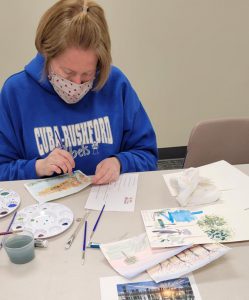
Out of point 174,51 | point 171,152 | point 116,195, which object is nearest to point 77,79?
point 116,195

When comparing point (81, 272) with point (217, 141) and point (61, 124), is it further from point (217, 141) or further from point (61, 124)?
point (217, 141)

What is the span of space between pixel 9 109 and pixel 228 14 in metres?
2.07

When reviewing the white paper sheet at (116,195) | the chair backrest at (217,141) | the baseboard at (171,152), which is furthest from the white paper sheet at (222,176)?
the baseboard at (171,152)

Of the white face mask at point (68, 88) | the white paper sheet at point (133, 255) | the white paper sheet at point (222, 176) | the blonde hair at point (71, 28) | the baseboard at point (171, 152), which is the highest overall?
the blonde hair at point (71, 28)

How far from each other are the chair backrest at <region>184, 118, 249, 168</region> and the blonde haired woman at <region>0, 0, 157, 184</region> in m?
0.26

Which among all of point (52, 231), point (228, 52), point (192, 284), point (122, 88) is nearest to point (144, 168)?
point (122, 88)

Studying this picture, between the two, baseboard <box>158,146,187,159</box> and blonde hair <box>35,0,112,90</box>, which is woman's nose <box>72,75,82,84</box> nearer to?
blonde hair <box>35,0,112,90</box>

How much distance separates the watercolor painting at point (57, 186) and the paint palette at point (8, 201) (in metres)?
0.06

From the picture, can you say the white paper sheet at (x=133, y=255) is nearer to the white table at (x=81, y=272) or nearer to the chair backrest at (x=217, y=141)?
the white table at (x=81, y=272)

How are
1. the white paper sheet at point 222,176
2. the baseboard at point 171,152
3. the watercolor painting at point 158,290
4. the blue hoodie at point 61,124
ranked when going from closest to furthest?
the watercolor painting at point 158,290, the white paper sheet at point 222,176, the blue hoodie at point 61,124, the baseboard at point 171,152

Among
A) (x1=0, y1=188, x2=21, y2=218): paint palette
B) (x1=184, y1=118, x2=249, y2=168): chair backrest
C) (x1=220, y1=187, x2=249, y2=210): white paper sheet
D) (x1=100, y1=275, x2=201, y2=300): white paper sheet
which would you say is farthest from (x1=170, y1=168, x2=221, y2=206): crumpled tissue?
(x1=0, y1=188, x2=21, y2=218): paint palette

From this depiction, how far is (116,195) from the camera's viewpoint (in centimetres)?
116

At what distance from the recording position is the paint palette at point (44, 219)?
0.97 metres

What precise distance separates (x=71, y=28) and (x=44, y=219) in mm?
609
